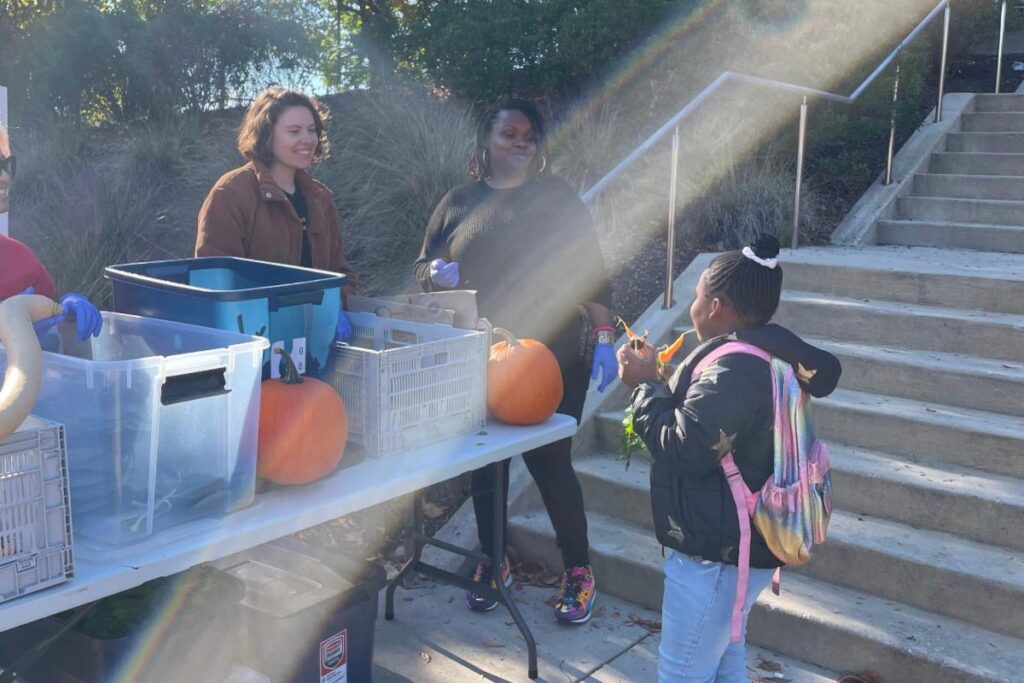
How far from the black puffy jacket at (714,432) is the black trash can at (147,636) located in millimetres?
1180

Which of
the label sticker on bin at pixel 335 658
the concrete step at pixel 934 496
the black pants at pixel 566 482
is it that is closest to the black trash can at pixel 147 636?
the label sticker on bin at pixel 335 658

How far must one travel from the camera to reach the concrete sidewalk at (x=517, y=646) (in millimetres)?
3229

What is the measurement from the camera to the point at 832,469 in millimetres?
3791

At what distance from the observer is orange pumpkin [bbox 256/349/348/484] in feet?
7.04

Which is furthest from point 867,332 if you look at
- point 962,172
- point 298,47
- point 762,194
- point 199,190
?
point 298,47

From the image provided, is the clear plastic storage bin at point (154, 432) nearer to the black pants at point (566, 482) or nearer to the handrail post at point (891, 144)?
the black pants at point (566, 482)

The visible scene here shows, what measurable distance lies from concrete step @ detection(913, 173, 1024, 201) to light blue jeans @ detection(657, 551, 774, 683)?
17.0ft

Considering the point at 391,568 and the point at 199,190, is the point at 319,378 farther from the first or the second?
the point at 199,190

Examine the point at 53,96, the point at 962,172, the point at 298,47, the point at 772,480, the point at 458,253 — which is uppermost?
the point at 298,47

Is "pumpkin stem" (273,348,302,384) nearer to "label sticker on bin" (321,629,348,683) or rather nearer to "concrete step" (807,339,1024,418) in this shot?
"label sticker on bin" (321,629,348,683)

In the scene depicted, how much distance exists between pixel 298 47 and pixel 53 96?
105 inches

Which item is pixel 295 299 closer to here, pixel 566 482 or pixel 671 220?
pixel 566 482

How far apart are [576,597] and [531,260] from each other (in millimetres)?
1322

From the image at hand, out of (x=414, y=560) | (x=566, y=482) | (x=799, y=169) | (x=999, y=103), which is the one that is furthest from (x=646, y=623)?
(x=999, y=103)
